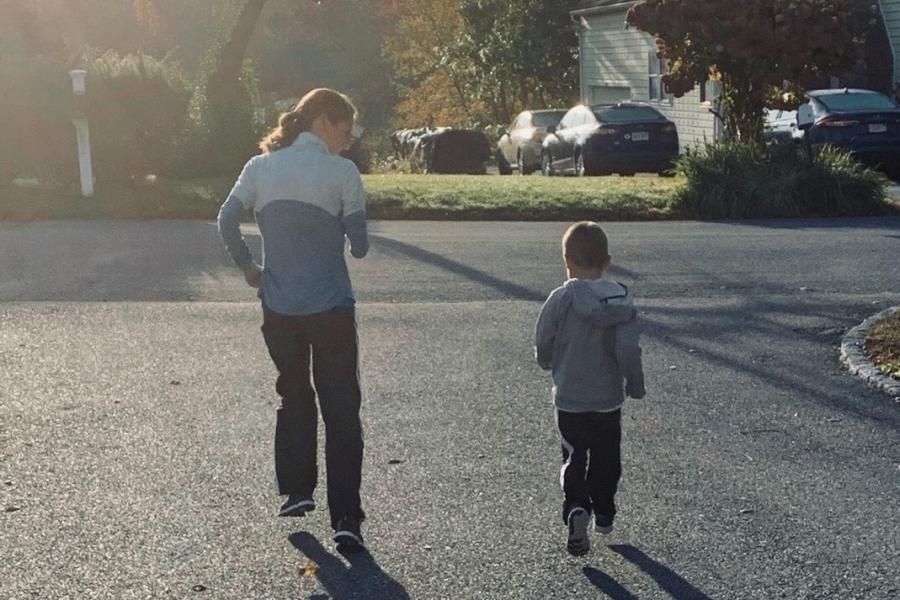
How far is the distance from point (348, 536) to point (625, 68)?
35.2 m

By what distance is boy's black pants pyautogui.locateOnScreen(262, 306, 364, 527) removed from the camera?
19.7 ft

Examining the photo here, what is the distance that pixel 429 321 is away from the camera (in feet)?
37.4

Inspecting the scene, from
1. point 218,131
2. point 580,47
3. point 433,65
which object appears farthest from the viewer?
point 433,65

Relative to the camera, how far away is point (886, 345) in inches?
385

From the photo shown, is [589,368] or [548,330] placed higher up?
[548,330]

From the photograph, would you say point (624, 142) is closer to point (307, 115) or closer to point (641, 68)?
point (641, 68)

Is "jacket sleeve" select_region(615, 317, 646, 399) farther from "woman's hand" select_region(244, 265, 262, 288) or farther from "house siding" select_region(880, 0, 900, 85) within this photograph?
"house siding" select_region(880, 0, 900, 85)

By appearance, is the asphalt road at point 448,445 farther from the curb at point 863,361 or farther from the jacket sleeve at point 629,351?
the jacket sleeve at point 629,351

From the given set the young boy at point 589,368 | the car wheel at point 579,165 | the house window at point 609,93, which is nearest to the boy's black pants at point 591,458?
the young boy at point 589,368

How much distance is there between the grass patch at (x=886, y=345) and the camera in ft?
30.3

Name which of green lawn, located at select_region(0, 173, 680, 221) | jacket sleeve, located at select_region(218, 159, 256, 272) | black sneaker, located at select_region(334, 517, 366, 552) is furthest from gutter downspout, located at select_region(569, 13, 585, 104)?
black sneaker, located at select_region(334, 517, 366, 552)

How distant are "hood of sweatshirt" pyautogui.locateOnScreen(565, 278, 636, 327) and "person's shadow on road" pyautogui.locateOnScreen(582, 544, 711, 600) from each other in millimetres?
901

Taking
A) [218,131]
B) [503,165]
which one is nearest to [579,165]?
[218,131]

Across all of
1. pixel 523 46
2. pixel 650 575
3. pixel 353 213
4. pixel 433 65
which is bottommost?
pixel 650 575
